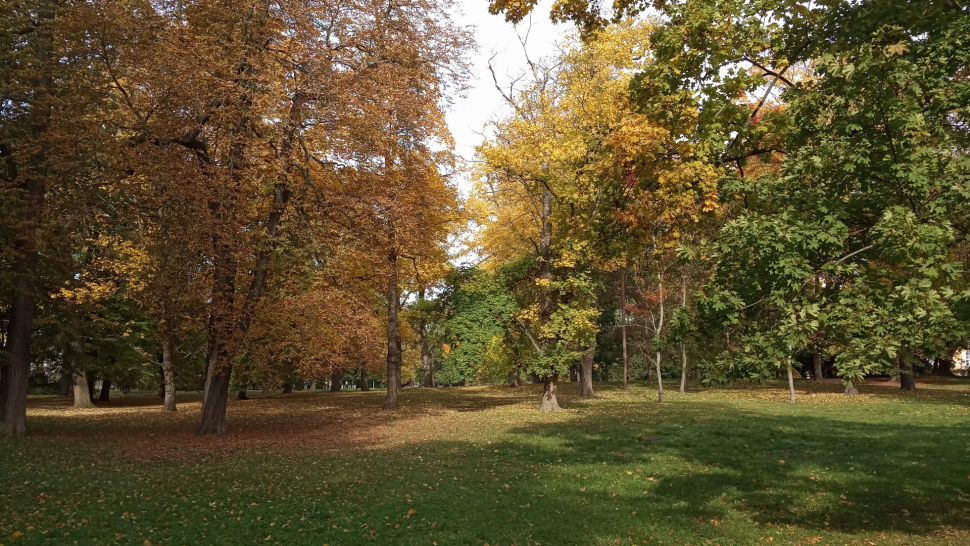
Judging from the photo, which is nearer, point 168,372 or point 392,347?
point 168,372

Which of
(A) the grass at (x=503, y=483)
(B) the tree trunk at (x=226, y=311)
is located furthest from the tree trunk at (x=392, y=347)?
(B) the tree trunk at (x=226, y=311)

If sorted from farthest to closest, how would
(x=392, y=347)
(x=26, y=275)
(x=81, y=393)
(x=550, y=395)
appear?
1. (x=81, y=393)
2. (x=392, y=347)
3. (x=550, y=395)
4. (x=26, y=275)

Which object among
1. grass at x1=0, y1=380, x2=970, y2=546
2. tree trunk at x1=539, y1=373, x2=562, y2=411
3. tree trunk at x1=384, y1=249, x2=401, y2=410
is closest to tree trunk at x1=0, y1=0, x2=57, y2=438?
grass at x1=0, y1=380, x2=970, y2=546

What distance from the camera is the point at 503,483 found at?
12.8m

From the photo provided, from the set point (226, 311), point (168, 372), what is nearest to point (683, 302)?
point (226, 311)

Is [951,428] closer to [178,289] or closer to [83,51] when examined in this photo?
[178,289]

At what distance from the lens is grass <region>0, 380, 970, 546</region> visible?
9297mm

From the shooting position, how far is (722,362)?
8719 mm

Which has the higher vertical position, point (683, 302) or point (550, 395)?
point (683, 302)

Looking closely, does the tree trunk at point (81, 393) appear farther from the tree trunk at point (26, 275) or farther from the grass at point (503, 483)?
the tree trunk at point (26, 275)

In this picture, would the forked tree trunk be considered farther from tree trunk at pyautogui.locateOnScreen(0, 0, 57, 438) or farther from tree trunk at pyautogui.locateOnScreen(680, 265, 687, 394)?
tree trunk at pyautogui.locateOnScreen(680, 265, 687, 394)

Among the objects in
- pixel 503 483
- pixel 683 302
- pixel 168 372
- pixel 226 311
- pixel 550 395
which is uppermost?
pixel 683 302

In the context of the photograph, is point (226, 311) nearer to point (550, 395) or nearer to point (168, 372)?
point (168, 372)

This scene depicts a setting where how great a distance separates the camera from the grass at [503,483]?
9.30 meters
